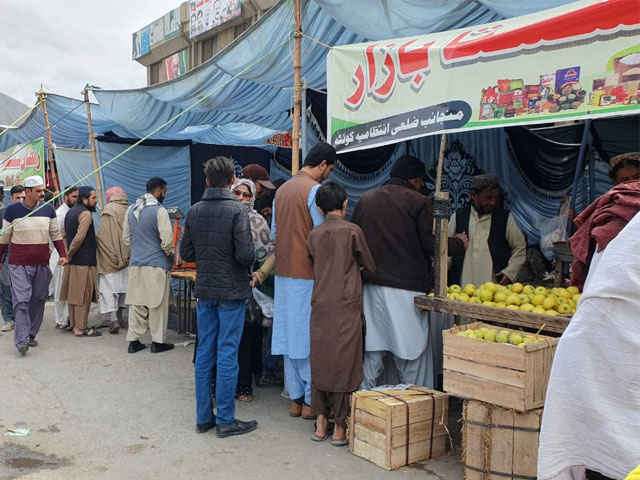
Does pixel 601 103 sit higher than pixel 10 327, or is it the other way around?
pixel 601 103

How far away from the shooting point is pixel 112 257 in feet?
24.9

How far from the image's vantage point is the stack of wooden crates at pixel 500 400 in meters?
3.20

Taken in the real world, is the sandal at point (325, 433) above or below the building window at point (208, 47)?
below

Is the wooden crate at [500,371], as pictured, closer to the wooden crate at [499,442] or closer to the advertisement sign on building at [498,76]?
the wooden crate at [499,442]

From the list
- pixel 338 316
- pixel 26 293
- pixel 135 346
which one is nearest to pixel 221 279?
pixel 338 316

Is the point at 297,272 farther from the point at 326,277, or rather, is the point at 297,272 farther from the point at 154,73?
the point at 154,73

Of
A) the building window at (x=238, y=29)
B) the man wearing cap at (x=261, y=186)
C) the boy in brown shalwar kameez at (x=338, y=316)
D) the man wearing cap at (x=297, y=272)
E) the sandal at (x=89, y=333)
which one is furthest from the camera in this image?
the building window at (x=238, y=29)

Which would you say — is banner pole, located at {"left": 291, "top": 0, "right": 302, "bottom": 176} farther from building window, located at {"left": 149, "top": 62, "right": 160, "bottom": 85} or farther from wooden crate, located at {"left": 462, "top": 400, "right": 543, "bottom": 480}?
building window, located at {"left": 149, "top": 62, "right": 160, "bottom": 85}

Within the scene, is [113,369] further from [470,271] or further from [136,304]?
[470,271]

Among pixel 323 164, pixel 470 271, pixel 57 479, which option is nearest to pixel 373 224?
pixel 323 164

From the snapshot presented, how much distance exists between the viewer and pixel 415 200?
13.8 feet

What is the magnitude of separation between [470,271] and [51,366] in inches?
172

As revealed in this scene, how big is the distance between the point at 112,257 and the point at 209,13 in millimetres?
19163

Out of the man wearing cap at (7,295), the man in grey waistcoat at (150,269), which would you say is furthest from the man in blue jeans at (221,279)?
the man wearing cap at (7,295)
